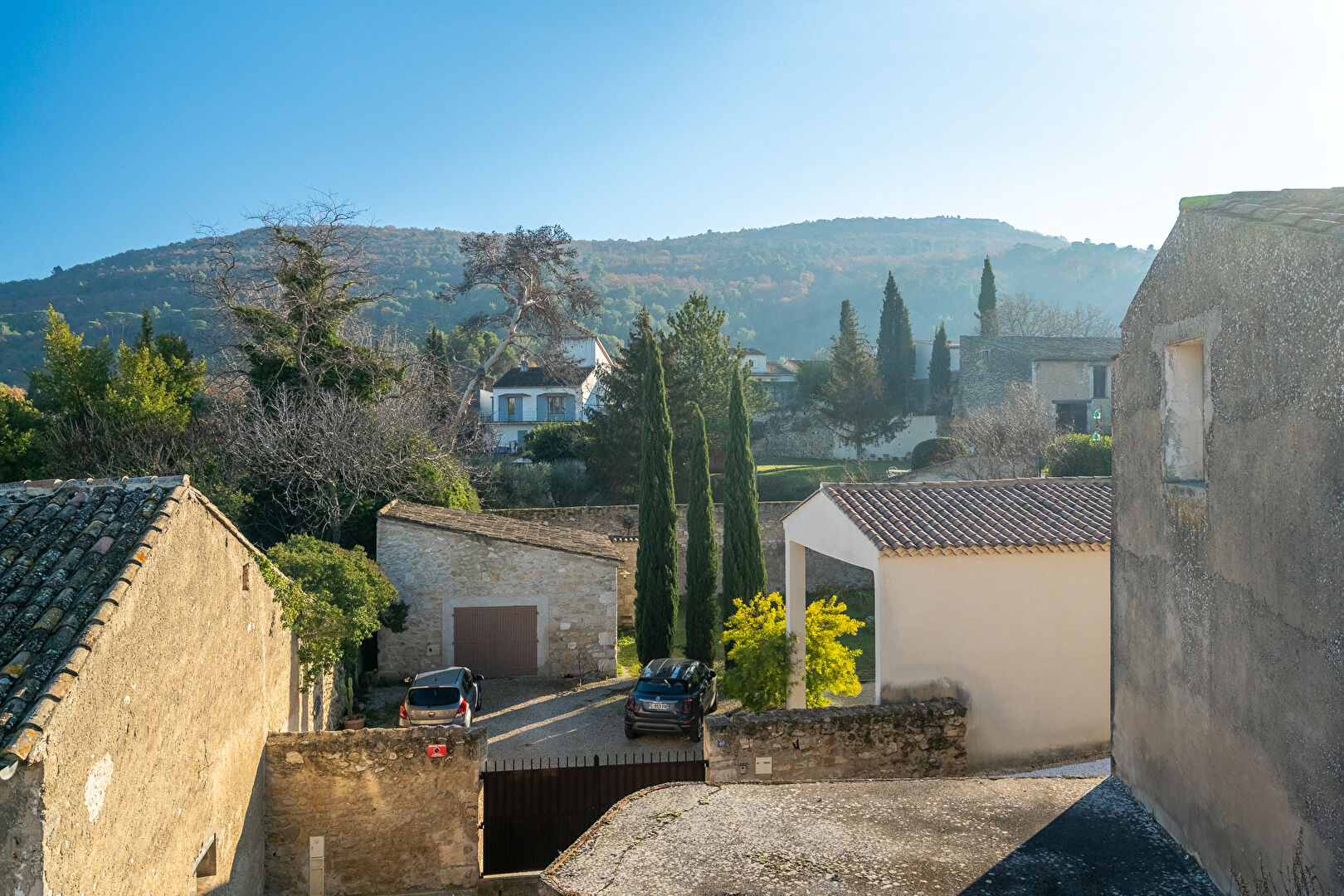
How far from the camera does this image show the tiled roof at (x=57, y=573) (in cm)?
Answer: 570

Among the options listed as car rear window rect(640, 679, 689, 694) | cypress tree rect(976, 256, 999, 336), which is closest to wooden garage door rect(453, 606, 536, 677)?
car rear window rect(640, 679, 689, 694)

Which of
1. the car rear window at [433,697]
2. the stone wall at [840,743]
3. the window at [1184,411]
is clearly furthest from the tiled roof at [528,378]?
the window at [1184,411]

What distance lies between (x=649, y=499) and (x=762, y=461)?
27.6 m

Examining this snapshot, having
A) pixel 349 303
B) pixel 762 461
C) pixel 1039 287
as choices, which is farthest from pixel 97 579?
pixel 1039 287

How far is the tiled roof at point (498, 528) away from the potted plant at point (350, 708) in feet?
12.8

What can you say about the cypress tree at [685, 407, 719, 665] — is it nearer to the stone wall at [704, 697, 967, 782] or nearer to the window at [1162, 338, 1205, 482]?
the stone wall at [704, 697, 967, 782]

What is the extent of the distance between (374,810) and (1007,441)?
27530 mm

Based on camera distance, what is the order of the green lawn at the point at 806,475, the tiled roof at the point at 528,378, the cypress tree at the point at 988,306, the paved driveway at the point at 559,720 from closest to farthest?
the paved driveway at the point at 559,720, the green lawn at the point at 806,475, the tiled roof at the point at 528,378, the cypress tree at the point at 988,306

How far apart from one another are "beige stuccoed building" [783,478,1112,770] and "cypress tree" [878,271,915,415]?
40036mm

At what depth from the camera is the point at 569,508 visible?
2856cm

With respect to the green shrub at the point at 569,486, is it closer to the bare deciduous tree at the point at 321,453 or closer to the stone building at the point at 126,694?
the bare deciduous tree at the point at 321,453

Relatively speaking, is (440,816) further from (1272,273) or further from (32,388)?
(32,388)

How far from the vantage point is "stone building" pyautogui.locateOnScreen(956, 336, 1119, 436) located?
139 ft

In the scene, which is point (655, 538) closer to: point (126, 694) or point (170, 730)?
point (170, 730)
